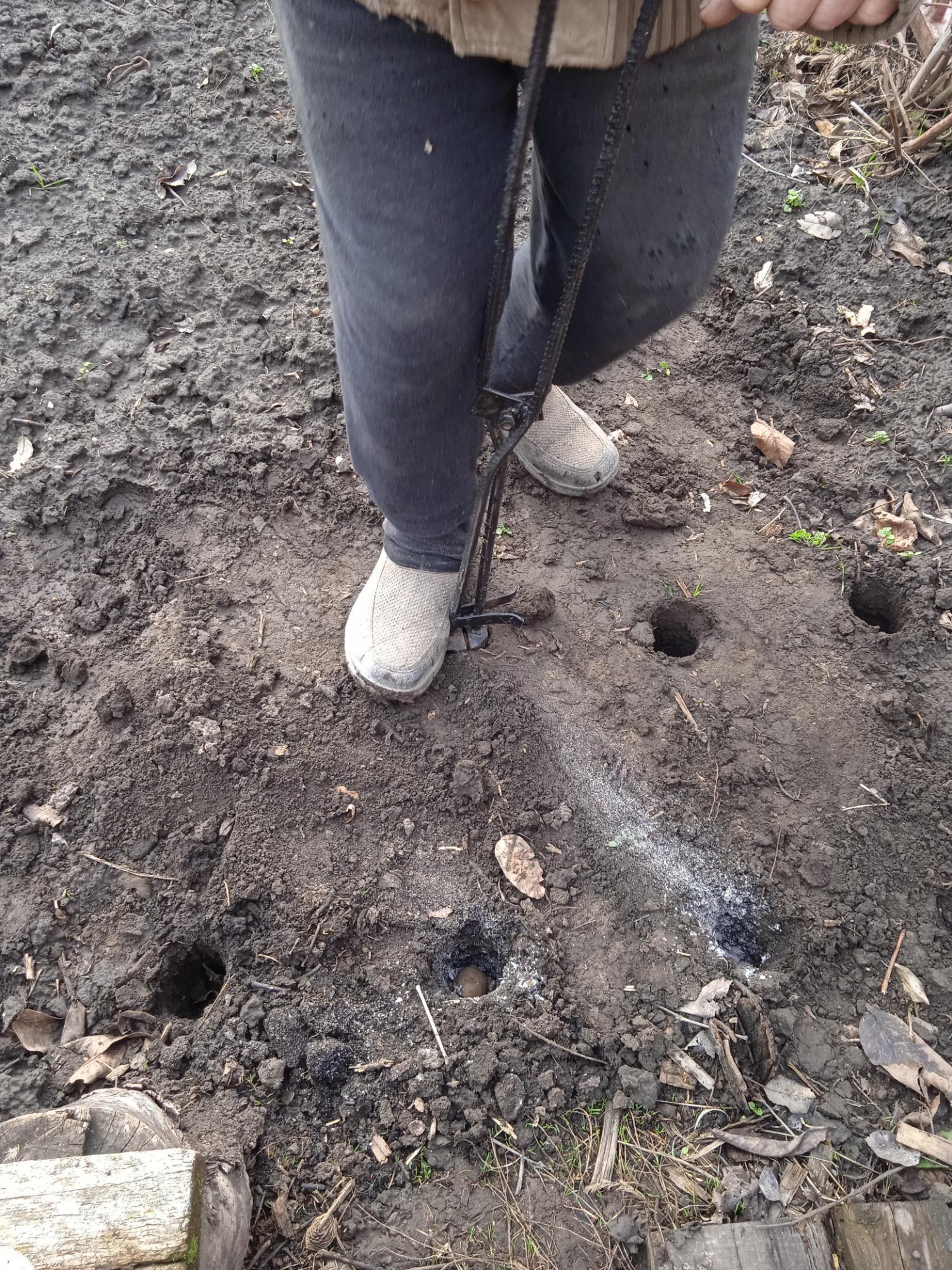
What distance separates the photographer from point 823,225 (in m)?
3.51

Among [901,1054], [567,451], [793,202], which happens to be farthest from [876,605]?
[793,202]

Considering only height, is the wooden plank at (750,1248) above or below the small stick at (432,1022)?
below

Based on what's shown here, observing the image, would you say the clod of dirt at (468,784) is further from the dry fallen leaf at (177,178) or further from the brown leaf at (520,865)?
the dry fallen leaf at (177,178)

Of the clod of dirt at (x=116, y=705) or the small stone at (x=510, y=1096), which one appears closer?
the small stone at (x=510, y=1096)

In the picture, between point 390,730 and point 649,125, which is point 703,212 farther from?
point 390,730

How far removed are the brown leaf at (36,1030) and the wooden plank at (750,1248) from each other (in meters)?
1.41

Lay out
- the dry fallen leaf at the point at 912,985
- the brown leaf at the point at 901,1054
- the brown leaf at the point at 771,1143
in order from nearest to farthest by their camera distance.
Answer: the brown leaf at the point at 771,1143, the brown leaf at the point at 901,1054, the dry fallen leaf at the point at 912,985

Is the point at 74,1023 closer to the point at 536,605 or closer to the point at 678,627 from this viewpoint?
the point at 536,605

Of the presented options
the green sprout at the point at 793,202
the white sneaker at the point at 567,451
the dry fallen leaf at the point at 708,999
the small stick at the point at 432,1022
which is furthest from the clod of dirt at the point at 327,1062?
the green sprout at the point at 793,202

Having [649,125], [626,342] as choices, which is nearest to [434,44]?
[649,125]

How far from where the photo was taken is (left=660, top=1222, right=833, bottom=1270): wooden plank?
5.31ft

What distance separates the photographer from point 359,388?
1.70m

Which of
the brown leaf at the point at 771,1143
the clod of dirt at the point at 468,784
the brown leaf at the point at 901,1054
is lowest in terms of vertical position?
the brown leaf at the point at 771,1143

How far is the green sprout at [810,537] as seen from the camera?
276 centimetres
